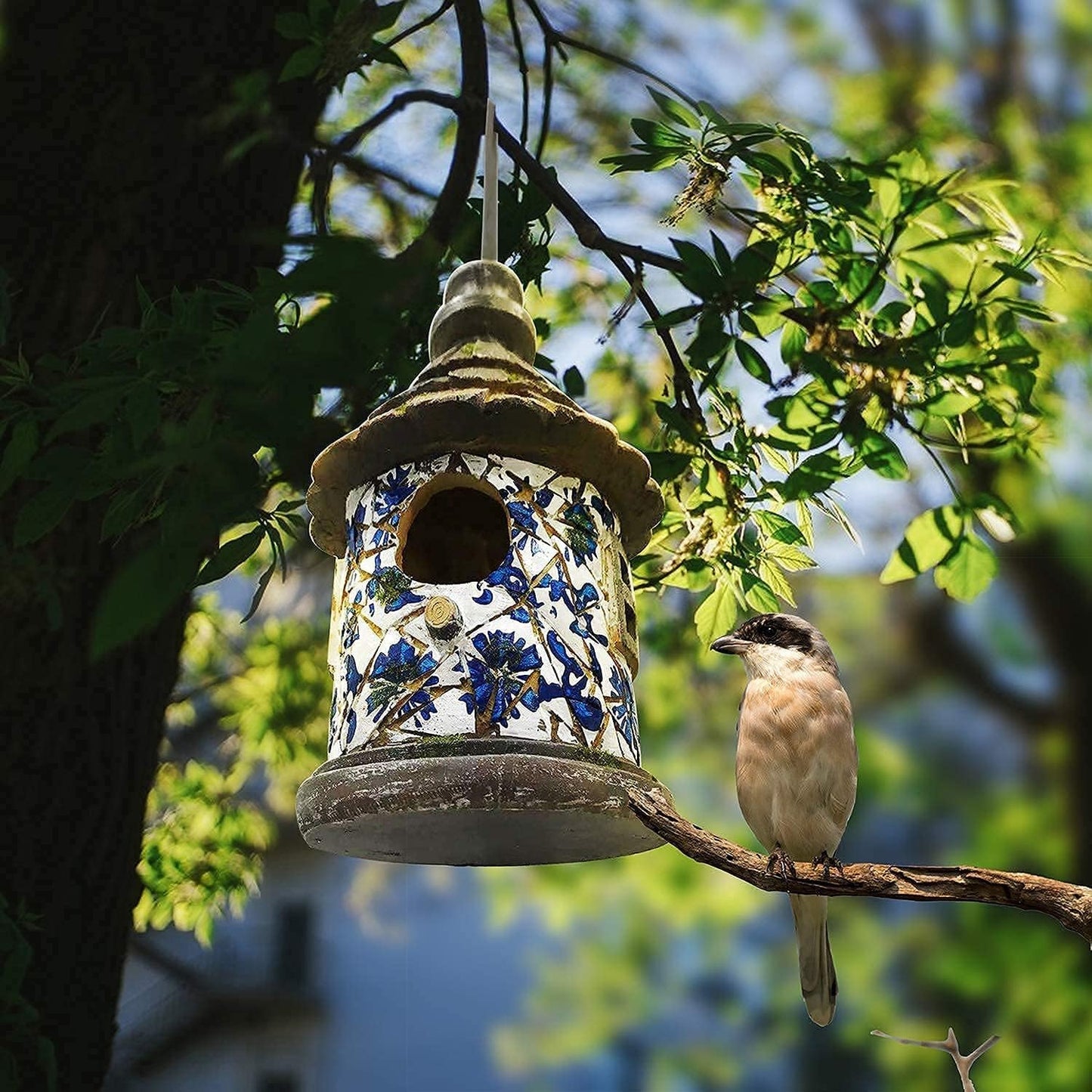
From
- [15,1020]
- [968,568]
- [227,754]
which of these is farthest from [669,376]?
[227,754]

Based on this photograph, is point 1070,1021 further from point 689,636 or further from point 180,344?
point 180,344

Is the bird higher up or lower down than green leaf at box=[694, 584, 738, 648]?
lower down

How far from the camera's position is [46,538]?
2.85 m

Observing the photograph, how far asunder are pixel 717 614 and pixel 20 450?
4.73ft

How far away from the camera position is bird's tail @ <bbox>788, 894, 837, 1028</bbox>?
2988mm

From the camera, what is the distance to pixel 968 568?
2639 millimetres

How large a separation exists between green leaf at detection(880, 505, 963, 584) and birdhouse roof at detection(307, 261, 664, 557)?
0.50 m

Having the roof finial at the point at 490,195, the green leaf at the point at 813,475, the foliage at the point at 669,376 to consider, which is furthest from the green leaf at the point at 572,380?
the green leaf at the point at 813,475

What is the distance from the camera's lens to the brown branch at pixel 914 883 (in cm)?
171

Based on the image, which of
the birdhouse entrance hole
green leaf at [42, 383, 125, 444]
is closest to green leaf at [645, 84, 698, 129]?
the birdhouse entrance hole

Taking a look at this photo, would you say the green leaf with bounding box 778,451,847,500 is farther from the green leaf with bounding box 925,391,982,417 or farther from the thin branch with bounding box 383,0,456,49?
the thin branch with bounding box 383,0,456,49

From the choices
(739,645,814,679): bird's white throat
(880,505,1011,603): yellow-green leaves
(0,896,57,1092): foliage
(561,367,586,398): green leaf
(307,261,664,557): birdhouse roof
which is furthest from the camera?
(561,367,586,398): green leaf

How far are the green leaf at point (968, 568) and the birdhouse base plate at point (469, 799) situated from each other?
0.77m

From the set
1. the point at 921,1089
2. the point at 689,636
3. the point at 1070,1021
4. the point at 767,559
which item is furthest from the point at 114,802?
the point at 921,1089
